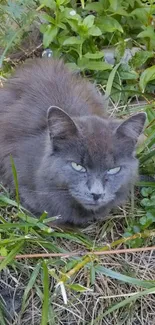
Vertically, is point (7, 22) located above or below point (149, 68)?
above

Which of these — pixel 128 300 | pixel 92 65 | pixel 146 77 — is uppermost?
pixel 92 65

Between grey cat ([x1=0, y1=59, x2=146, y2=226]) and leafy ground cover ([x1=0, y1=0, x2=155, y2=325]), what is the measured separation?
0.36 ft

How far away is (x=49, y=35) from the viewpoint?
3205 millimetres

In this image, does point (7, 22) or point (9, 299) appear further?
point (7, 22)

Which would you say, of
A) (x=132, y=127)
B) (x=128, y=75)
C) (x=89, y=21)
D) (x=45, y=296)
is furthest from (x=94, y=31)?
(x=45, y=296)

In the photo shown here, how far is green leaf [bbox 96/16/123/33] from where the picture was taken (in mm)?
3293

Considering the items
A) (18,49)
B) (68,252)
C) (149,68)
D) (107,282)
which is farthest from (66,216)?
(18,49)

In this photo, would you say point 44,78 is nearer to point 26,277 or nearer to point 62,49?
point 62,49

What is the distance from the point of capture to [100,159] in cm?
236

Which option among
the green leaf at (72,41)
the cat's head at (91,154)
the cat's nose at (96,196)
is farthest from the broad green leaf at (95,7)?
the cat's nose at (96,196)

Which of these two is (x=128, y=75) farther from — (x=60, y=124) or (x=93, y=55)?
(x=60, y=124)

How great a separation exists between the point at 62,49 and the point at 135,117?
40.7 inches

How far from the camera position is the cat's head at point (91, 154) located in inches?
92.7

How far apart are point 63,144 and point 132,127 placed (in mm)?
262
